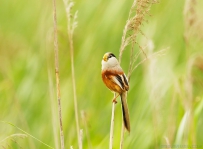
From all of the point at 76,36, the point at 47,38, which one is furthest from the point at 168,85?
the point at 76,36

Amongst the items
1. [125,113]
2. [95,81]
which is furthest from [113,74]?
[95,81]

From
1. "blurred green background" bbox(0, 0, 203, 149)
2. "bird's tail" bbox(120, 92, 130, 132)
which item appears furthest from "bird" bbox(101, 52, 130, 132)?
"blurred green background" bbox(0, 0, 203, 149)

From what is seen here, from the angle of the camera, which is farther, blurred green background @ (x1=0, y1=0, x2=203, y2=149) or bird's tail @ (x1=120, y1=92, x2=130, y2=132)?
blurred green background @ (x1=0, y1=0, x2=203, y2=149)

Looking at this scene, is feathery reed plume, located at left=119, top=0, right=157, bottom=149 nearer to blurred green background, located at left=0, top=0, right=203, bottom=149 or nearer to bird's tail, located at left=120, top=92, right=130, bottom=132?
bird's tail, located at left=120, top=92, right=130, bottom=132

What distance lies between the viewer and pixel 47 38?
3.21m

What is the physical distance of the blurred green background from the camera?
2.87 m

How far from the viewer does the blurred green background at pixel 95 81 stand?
2.87 m

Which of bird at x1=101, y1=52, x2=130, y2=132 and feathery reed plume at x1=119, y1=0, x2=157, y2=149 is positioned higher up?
feathery reed plume at x1=119, y1=0, x2=157, y2=149

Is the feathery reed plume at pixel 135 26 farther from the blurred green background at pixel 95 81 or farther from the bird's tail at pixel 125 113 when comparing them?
the blurred green background at pixel 95 81

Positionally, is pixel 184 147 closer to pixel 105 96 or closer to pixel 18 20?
pixel 105 96

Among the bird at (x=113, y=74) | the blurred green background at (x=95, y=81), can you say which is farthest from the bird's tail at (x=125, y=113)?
the blurred green background at (x=95, y=81)

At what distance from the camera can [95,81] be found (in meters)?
3.62

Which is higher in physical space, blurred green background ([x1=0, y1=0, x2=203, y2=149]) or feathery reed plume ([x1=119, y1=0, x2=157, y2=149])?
feathery reed plume ([x1=119, y1=0, x2=157, y2=149])

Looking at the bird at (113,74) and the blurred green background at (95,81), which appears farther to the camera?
the blurred green background at (95,81)
